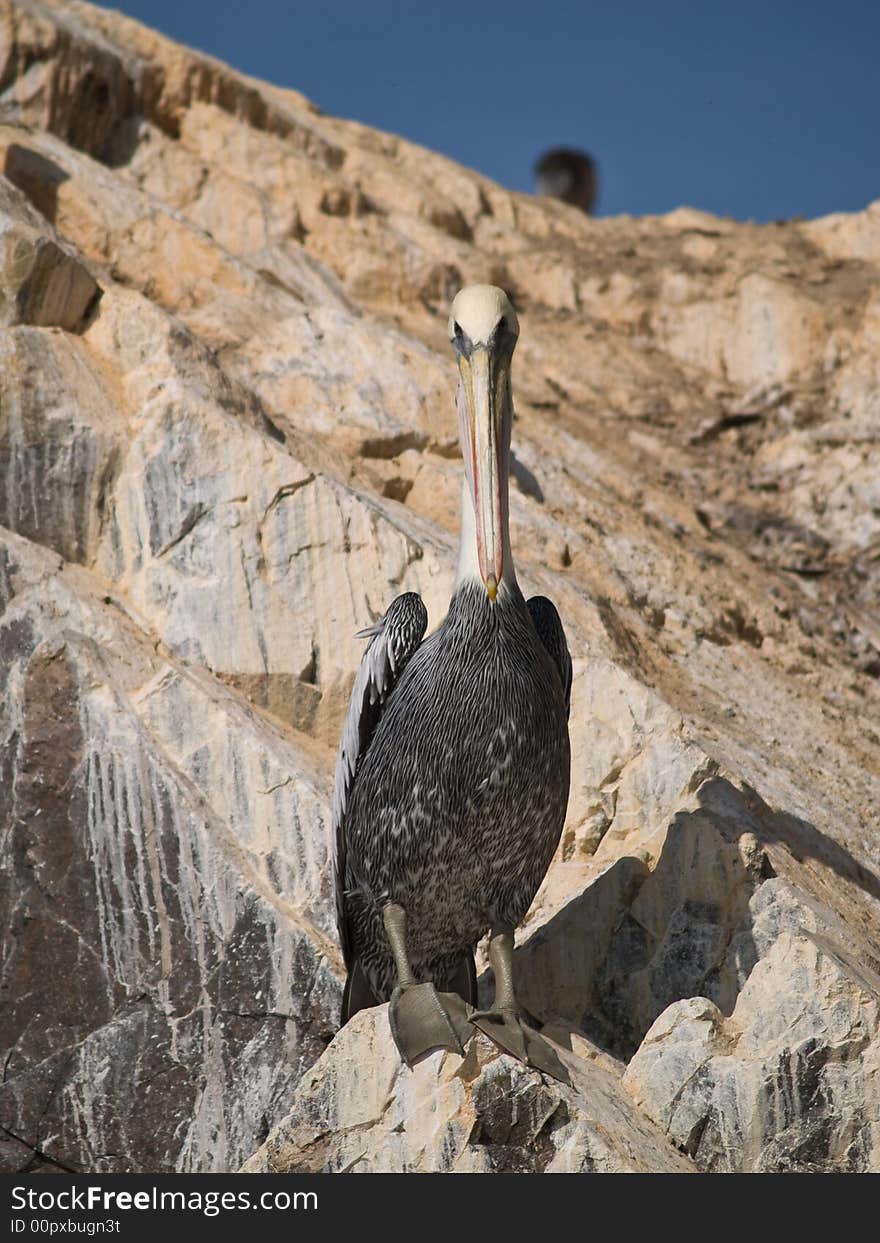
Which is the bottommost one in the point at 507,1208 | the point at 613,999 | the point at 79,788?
the point at 507,1208

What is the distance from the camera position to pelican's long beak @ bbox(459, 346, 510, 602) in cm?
608

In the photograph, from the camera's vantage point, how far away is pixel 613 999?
23.8ft

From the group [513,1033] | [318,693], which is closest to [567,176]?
[318,693]

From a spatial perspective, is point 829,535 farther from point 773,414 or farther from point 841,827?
point 841,827

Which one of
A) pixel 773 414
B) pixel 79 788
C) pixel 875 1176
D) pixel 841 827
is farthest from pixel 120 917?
pixel 773 414

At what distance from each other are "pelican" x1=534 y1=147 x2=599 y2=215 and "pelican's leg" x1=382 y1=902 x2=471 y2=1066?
20.7 meters

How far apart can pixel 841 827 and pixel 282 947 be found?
364 centimetres

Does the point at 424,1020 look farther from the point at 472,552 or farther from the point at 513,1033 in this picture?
the point at 472,552

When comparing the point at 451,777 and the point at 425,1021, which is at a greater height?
the point at 451,777

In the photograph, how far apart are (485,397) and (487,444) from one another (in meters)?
0.21

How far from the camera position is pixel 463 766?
19.5 feet

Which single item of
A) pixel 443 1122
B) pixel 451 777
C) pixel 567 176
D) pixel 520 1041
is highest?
pixel 567 176

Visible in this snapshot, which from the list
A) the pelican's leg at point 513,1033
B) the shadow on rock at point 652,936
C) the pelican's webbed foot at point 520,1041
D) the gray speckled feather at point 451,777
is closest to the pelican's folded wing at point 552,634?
the gray speckled feather at point 451,777

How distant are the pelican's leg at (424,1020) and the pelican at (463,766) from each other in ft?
0.06
